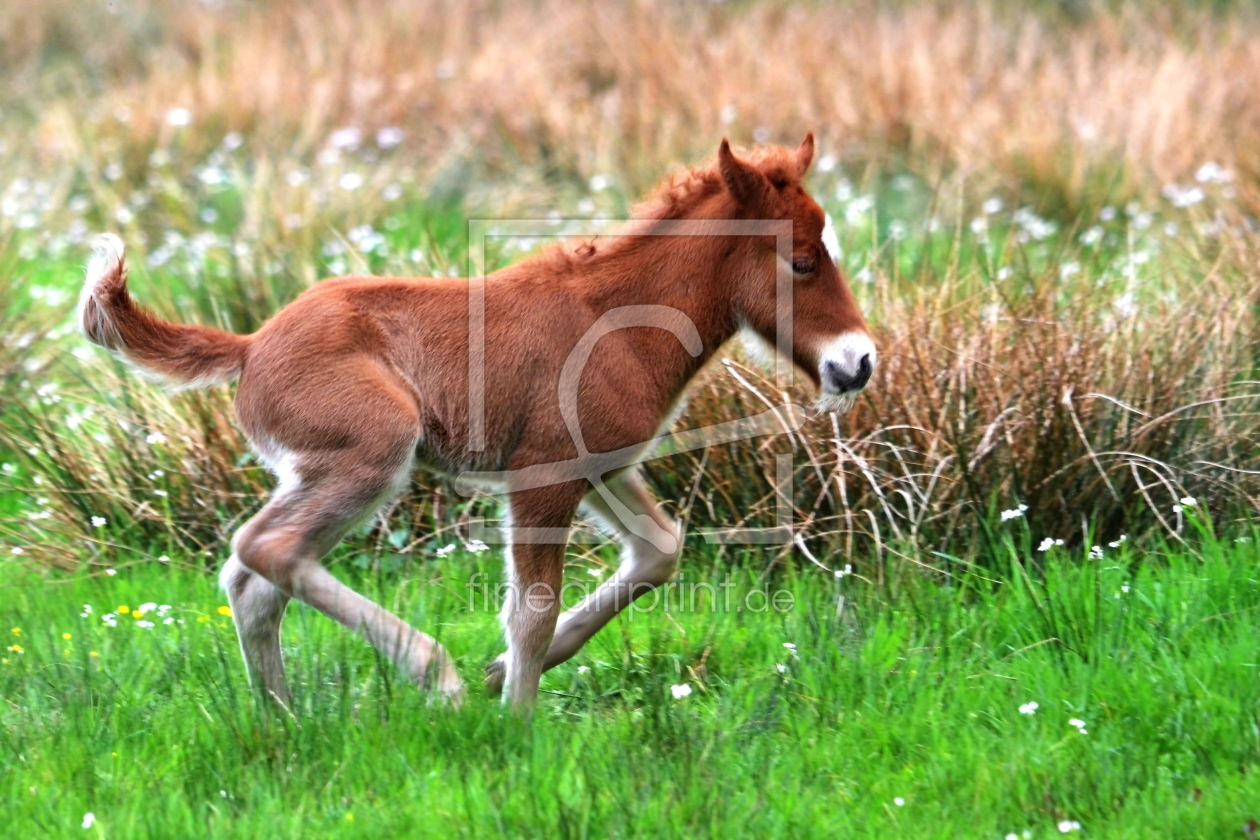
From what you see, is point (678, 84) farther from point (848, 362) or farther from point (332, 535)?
point (332, 535)

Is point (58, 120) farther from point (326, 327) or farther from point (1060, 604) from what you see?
point (1060, 604)

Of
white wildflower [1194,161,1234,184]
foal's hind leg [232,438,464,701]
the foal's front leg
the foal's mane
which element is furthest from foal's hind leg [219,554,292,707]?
white wildflower [1194,161,1234,184]

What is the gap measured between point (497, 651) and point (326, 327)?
1.22 m

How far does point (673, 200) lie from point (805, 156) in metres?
0.44

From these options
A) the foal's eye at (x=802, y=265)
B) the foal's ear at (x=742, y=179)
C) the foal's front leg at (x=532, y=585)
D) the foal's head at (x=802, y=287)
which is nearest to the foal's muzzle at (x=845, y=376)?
the foal's head at (x=802, y=287)

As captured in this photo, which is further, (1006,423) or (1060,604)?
(1006,423)

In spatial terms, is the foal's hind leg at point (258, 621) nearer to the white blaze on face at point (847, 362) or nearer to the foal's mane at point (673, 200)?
the foal's mane at point (673, 200)

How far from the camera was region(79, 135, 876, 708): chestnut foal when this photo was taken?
3.89 meters

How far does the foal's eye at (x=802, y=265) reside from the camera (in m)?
4.25

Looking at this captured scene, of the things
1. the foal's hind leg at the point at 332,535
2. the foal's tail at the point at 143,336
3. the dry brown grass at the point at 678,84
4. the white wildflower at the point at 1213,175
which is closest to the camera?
the foal's hind leg at the point at 332,535

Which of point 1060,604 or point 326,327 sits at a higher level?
point 326,327

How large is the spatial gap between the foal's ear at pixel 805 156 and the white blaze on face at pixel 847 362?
542 millimetres

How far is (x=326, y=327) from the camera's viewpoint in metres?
4.05

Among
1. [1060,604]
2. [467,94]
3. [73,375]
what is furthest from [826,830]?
[467,94]
